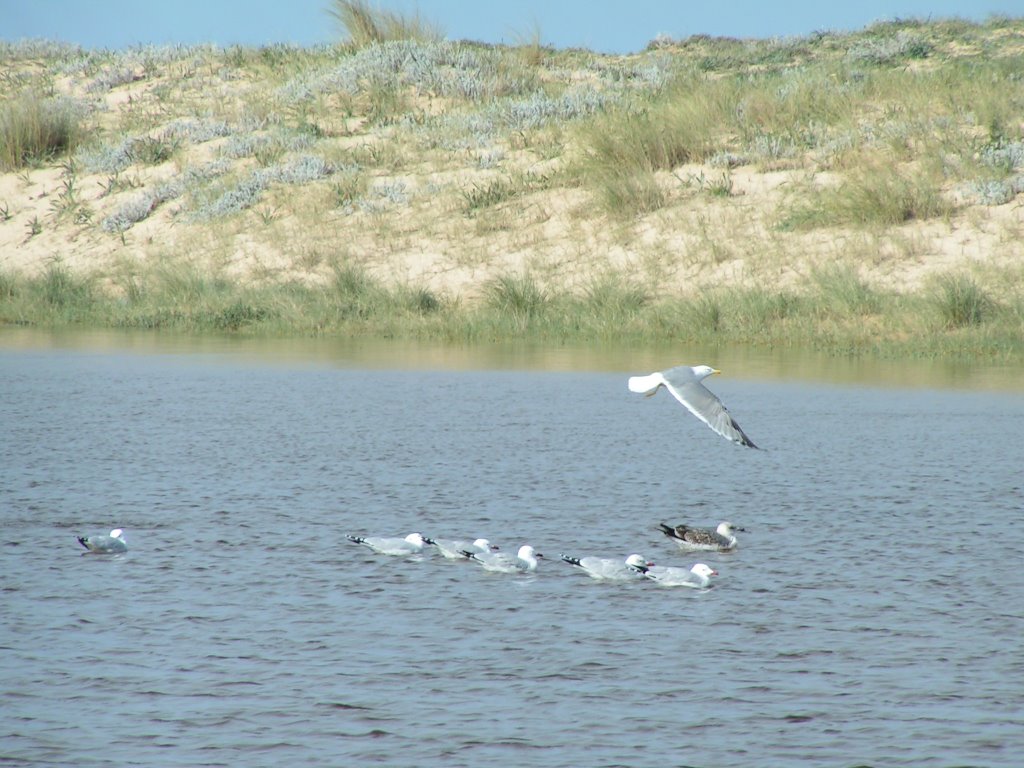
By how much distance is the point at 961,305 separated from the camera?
20.8m

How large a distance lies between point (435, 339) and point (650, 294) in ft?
11.2

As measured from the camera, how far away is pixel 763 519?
11.1m

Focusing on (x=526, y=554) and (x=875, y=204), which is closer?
(x=526, y=554)

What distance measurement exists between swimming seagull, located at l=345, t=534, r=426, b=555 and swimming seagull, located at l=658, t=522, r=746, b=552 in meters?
1.63

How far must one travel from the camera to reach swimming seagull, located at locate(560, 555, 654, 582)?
9047 mm

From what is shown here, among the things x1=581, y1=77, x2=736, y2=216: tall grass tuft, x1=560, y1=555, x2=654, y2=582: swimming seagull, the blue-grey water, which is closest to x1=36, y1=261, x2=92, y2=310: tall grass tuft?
x1=581, y1=77, x2=736, y2=216: tall grass tuft

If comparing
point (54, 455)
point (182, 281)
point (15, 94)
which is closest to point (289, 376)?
point (54, 455)

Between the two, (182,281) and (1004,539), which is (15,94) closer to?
(182,281)

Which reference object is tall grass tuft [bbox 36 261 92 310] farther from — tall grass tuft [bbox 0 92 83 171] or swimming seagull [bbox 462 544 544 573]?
swimming seagull [bbox 462 544 544 573]

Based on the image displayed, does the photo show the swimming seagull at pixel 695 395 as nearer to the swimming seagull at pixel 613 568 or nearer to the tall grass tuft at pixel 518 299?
the swimming seagull at pixel 613 568

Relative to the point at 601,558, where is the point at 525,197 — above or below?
above

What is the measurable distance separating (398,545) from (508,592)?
1037mm

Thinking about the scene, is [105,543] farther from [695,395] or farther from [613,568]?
[695,395]

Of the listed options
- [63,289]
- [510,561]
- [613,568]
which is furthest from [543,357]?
[613,568]
